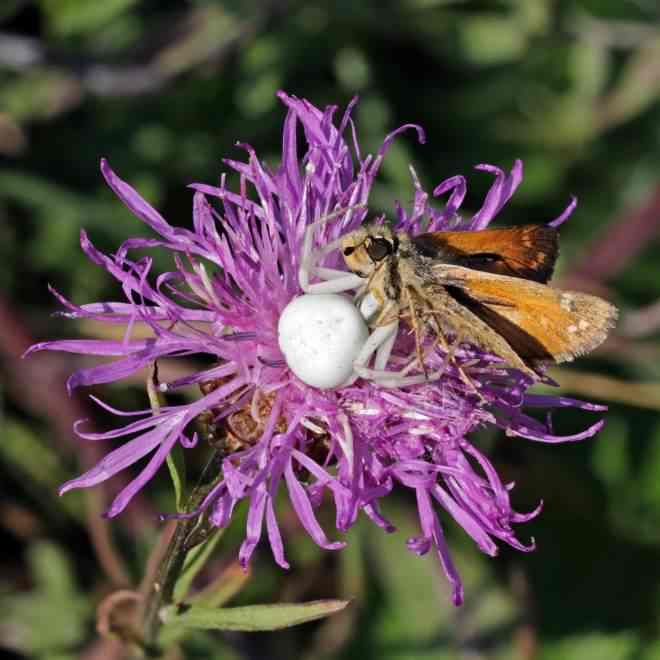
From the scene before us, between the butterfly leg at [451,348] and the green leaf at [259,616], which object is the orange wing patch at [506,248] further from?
the green leaf at [259,616]

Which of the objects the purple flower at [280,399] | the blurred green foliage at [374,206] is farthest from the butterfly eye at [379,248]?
the blurred green foliage at [374,206]

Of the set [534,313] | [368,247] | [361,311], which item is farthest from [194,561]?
[534,313]

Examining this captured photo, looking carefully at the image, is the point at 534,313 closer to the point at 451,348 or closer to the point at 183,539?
the point at 451,348

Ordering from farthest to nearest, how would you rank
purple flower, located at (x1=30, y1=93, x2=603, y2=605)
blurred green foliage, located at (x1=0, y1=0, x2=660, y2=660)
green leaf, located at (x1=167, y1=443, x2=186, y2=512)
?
1. blurred green foliage, located at (x1=0, y1=0, x2=660, y2=660)
2. purple flower, located at (x1=30, y1=93, x2=603, y2=605)
3. green leaf, located at (x1=167, y1=443, x2=186, y2=512)

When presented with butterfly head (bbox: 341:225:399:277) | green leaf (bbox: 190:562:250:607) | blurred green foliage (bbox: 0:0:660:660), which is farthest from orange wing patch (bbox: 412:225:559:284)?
blurred green foliage (bbox: 0:0:660:660)

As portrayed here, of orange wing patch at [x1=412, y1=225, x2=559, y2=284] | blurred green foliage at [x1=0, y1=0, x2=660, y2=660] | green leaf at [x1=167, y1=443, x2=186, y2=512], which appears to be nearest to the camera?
green leaf at [x1=167, y1=443, x2=186, y2=512]

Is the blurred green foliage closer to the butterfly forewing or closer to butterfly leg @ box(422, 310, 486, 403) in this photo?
butterfly leg @ box(422, 310, 486, 403)

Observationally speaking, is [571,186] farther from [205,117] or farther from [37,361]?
[37,361]
